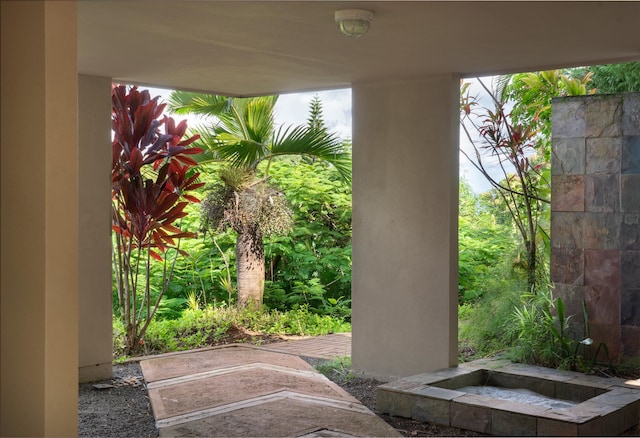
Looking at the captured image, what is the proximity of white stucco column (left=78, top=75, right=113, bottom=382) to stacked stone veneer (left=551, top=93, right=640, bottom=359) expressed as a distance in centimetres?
429

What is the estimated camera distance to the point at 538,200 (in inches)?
344

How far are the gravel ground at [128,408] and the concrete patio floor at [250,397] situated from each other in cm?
12

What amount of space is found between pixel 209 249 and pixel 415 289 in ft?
17.9

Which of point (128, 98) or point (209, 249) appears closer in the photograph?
point (128, 98)

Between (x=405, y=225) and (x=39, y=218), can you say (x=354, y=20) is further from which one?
(x=405, y=225)

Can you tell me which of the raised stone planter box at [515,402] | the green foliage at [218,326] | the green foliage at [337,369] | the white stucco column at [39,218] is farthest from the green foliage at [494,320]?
the white stucco column at [39,218]

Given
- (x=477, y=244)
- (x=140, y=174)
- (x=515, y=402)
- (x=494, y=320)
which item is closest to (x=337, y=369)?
(x=494, y=320)

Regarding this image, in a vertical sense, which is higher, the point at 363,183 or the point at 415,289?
the point at 363,183

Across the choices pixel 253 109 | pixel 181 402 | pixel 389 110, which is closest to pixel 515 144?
pixel 389 110

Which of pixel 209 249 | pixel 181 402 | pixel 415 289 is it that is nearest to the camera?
pixel 181 402

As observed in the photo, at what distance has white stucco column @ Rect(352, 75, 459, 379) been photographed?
639 cm

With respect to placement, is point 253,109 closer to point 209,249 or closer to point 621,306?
point 209,249

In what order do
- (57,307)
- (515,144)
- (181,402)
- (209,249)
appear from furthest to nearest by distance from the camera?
(209,249) → (515,144) → (181,402) → (57,307)

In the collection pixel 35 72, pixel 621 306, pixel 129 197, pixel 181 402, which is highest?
pixel 35 72
